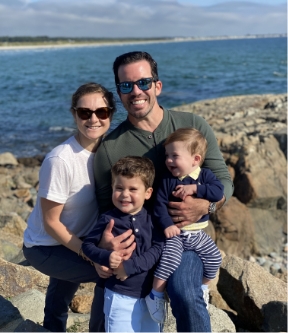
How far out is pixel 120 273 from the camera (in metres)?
3.22

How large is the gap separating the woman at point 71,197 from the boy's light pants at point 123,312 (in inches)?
15.9

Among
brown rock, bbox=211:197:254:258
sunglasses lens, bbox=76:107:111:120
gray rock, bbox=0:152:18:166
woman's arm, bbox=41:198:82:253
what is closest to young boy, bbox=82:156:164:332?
woman's arm, bbox=41:198:82:253

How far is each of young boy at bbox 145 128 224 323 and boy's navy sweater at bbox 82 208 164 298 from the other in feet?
0.22

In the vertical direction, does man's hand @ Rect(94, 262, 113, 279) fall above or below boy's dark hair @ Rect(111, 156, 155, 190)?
below

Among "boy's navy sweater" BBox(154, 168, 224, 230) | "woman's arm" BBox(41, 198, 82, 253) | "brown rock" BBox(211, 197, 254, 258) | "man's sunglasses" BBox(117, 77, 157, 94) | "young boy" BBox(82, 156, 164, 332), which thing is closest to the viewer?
"young boy" BBox(82, 156, 164, 332)

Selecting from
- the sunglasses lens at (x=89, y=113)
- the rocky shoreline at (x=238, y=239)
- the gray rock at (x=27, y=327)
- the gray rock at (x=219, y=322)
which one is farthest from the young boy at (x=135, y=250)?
the gray rock at (x=219, y=322)

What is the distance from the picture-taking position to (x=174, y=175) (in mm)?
3459

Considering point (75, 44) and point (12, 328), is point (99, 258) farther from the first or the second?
point (75, 44)

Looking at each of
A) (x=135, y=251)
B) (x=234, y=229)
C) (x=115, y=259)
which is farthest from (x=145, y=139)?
(x=234, y=229)

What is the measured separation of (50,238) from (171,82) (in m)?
32.1

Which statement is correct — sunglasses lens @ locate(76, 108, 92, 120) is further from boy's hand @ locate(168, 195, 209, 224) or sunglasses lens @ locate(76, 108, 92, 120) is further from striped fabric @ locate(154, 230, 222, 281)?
striped fabric @ locate(154, 230, 222, 281)

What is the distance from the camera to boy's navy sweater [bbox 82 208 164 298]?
10.5ft

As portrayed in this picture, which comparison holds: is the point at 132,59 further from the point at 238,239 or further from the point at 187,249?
the point at 238,239

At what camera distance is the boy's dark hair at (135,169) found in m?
3.30
